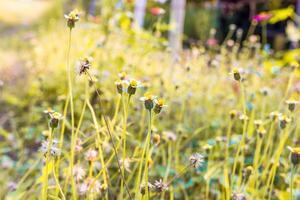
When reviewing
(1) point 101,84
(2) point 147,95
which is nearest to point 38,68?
(1) point 101,84

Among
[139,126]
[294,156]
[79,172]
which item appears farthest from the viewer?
[139,126]

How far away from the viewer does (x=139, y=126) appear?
2127mm

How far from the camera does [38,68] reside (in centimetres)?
330

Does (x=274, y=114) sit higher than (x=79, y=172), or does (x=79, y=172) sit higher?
(x=274, y=114)

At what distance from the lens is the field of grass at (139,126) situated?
3.88ft

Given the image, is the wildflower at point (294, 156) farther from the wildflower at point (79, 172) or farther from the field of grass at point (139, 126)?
the wildflower at point (79, 172)

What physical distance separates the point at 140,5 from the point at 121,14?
2.63 metres

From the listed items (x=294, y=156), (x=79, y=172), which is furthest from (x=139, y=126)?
(x=294, y=156)

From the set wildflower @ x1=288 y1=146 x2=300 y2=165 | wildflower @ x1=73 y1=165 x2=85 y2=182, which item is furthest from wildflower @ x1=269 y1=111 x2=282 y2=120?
wildflower @ x1=73 y1=165 x2=85 y2=182

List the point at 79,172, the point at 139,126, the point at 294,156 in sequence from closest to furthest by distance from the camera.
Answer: the point at 294,156
the point at 79,172
the point at 139,126

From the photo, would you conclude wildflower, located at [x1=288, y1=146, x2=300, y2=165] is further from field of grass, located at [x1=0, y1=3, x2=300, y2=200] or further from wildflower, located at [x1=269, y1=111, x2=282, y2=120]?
wildflower, located at [x1=269, y1=111, x2=282, y2=120]

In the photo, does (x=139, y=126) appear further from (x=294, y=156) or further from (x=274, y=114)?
(x=294, y=156)

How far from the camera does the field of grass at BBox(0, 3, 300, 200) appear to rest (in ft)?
3.88

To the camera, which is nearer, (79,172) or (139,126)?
(79,172)
